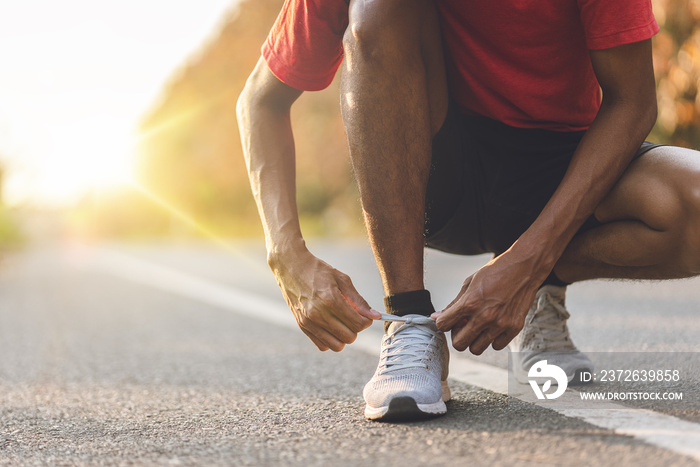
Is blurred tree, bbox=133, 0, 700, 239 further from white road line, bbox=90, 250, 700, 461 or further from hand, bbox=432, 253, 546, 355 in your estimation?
hand, bbox=432, 253, 546, 355

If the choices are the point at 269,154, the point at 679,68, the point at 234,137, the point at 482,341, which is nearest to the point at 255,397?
the point at 269,154

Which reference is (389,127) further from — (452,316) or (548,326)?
(548,326)

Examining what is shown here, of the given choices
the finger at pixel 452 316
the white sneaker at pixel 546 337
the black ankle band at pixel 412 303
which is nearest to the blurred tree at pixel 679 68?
the white sneaker at pixel 546 337

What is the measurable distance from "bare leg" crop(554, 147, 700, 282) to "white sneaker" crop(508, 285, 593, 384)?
0.23 metres

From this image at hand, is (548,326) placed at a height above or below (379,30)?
below

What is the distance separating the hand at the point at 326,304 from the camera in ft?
5.59

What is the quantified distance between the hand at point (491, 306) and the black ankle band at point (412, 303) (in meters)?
0.13

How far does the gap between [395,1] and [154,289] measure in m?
5.18

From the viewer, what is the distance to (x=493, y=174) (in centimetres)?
204

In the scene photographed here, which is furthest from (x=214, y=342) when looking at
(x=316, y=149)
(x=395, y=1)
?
(x=316, y=149)

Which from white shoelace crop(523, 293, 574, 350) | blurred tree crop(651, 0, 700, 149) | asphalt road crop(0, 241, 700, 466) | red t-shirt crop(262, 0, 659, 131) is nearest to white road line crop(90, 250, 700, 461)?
asphalt road crop(0, 241, 700, 466)

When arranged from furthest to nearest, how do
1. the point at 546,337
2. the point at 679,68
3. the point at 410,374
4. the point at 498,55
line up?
the point at 679,68
the point at 546,337
the point at 498,55
the point at 410,374

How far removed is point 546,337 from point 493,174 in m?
0.48

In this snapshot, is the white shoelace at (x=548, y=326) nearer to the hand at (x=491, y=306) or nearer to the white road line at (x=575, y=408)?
the white road line at (x=575, y=408)
